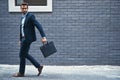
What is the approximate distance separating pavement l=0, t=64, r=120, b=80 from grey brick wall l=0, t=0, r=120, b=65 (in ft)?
0.91

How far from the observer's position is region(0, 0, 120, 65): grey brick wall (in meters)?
11.4

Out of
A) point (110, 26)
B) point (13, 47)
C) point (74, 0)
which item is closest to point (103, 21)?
point (110, 26)

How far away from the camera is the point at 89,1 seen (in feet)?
37.4

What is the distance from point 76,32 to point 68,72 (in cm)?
137

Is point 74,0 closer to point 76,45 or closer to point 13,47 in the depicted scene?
point 76,45

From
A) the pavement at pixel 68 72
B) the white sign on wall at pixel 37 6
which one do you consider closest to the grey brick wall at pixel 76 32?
the white sign on wall at pixel 37 6

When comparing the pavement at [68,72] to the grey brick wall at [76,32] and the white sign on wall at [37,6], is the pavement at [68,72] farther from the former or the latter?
the white sign on wall at [37,6]

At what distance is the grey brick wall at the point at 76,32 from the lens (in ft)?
37.4

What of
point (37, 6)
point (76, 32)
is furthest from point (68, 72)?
point (37, 6)

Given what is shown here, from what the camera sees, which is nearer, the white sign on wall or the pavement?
the pavement

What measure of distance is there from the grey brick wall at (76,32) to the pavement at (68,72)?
28 cm

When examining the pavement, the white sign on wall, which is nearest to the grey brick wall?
the white sign on wall

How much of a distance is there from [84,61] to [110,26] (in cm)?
121

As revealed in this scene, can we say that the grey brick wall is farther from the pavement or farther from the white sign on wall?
the pavement
